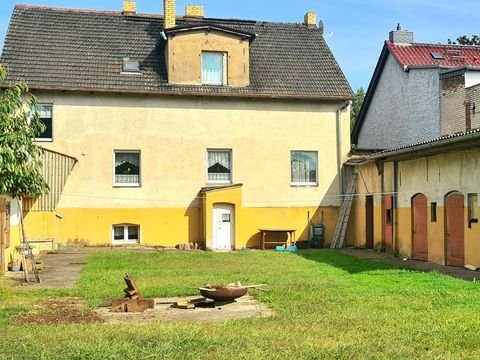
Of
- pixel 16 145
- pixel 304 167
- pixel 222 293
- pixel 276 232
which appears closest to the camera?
pixel 222 293

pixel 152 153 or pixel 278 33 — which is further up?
pixel 278 33

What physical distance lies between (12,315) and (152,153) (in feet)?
49.0

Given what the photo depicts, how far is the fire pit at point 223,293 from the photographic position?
11.2 metres

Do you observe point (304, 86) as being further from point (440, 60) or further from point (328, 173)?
point (440, 60)

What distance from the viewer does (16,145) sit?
12.8 meters

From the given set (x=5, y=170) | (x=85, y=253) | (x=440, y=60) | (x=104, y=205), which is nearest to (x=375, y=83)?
(x=440, y=60)

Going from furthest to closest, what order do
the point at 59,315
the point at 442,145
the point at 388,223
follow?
the point at 388,223
the point at 442,145
the point at 59,315

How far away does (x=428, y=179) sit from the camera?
19.5 meters

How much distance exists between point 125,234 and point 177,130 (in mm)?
4573

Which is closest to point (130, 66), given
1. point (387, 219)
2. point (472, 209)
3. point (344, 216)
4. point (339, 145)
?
point (339, 145)

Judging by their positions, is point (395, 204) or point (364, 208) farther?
point (364, 208)

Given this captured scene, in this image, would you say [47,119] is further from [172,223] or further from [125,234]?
[172,223]

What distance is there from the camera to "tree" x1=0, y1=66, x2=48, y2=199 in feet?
41.0

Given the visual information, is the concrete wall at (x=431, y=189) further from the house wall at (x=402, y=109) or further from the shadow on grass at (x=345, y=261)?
the house wall at (x=402, y=109)
